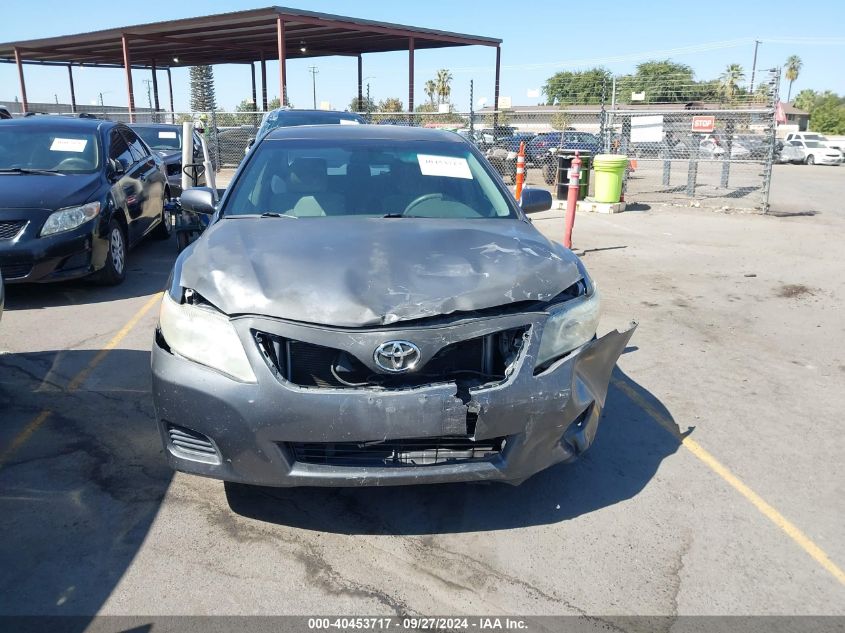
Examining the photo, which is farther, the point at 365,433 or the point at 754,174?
the point at 754,174

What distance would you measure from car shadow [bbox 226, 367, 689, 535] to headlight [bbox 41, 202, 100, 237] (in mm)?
4234

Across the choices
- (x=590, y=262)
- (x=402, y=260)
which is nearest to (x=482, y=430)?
(x=402, y=260)

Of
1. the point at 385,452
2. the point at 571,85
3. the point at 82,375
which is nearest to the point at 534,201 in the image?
the point at 385,452

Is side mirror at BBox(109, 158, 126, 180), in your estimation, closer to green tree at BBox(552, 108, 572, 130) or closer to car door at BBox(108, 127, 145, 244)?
car door at BBox(108, 127, 145, 244)

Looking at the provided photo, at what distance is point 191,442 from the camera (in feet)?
9.00

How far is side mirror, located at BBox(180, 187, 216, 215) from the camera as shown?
4.23 m

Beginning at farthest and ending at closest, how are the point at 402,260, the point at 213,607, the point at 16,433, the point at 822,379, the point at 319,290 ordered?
the point at 822,379 < the point at 16,433 < the point at 402,260 < the point at 319,290 < the point at 213,607

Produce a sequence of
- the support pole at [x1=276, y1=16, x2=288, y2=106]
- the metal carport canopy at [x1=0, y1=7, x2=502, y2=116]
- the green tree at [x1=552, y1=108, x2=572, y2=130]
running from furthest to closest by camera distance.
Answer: the metal carport canopy at [x1=0, y1=7, x2=502, y2=116] < the green tree at [x1=552, y1=108, x2=572, y2=130] < the support pole at [x1=276, y1=16, x2=288, y2=106]

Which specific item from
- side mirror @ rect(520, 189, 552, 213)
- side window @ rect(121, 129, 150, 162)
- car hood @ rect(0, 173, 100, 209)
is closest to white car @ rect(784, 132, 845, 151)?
side window @ rect(121, 129, 150, 162)

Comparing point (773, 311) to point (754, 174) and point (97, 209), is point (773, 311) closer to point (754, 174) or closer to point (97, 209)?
point (97, 209)

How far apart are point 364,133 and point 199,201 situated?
1.18 m

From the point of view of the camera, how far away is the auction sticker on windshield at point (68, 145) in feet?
24.3

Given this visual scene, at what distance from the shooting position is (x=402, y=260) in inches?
117

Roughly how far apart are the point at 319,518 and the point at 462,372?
980mm
